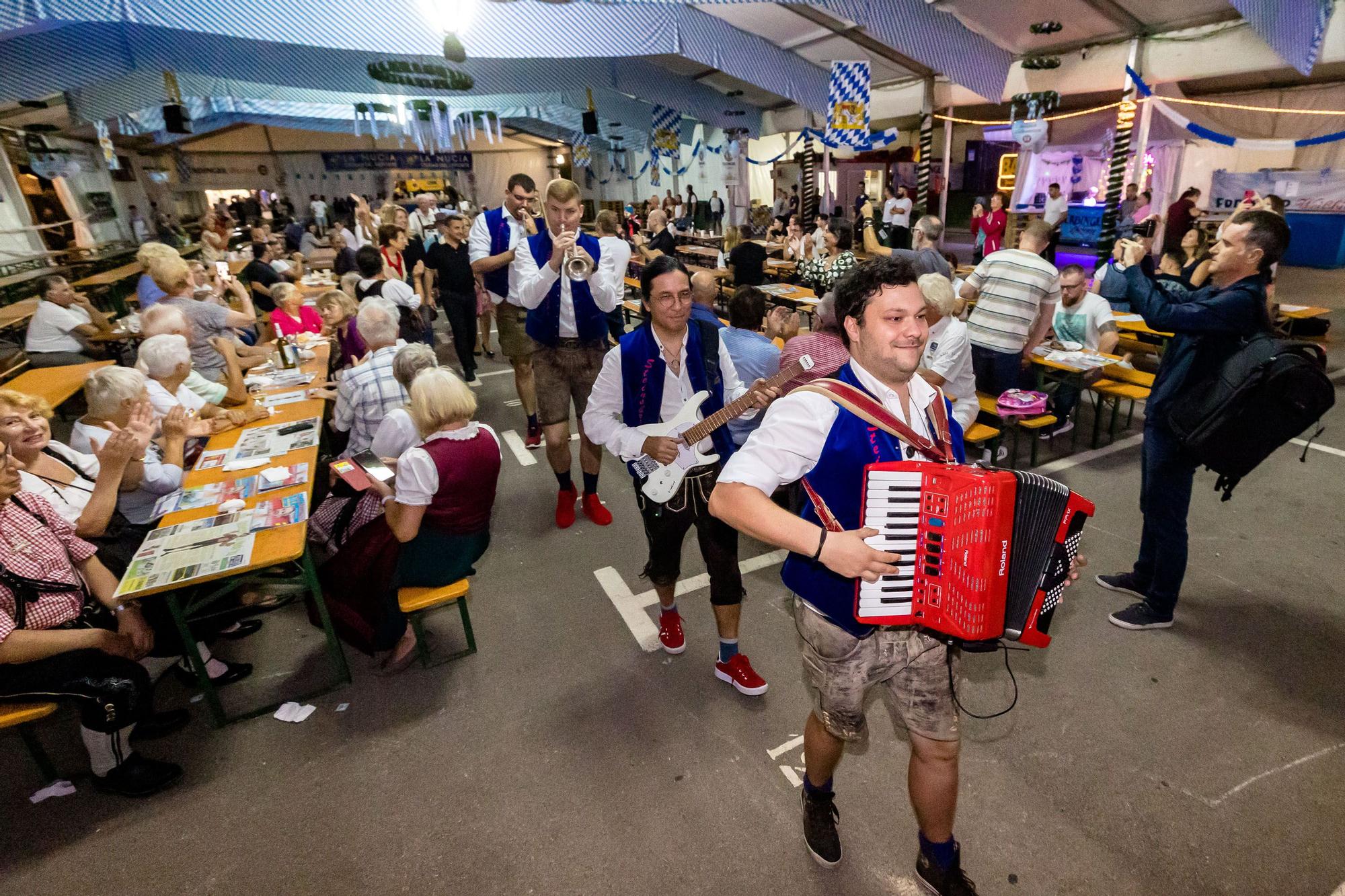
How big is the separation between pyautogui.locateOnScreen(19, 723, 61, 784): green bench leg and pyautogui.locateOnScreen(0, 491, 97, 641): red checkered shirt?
0.50m

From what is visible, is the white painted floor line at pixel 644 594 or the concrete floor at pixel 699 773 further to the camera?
the white painted floor line at pixel 644 594

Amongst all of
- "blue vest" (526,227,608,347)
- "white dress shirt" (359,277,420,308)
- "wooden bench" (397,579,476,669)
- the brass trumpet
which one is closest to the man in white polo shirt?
"white dress shirt" (359,277,420,308)

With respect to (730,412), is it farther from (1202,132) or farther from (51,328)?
(1202,132)

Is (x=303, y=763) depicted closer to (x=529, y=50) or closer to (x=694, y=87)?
(x=529, y=50)

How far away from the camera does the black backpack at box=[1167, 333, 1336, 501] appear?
251cm

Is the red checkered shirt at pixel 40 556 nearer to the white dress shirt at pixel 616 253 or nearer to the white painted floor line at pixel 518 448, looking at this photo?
the white dress shirt at pixel 616 253

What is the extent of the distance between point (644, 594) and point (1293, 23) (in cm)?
1111

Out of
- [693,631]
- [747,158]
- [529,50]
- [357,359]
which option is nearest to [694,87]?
[747,158]

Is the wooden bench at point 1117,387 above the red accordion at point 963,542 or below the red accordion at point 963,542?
below

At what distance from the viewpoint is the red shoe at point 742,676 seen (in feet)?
9.52

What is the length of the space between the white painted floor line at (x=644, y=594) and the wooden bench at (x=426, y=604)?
824mm

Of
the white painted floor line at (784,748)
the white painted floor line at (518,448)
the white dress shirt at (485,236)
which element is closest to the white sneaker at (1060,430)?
the white painted floor line at (784,748)

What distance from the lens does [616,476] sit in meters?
5.25

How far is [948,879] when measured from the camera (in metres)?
1.98
